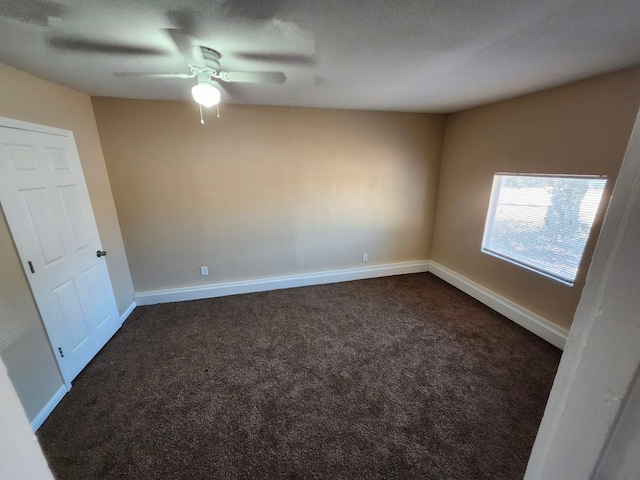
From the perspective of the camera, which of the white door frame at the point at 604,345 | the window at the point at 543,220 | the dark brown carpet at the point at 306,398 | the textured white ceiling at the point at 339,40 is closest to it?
the white door frame at the point at 604,345

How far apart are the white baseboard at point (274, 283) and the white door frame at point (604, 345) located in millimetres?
3382

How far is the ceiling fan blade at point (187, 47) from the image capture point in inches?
55.6

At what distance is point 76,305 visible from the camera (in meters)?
2.25

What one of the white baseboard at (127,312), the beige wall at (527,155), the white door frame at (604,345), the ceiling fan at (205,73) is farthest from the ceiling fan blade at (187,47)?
the beige wall at (527,155)

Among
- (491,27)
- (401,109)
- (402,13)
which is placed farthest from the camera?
(401,109)

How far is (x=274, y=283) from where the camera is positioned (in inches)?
145

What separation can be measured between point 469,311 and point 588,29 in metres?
2.65

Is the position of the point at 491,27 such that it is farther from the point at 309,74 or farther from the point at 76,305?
the point at 76,305

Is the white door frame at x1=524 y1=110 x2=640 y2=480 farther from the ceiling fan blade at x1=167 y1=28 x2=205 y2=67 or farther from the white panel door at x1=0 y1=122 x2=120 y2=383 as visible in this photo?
the white panel door at x1=0 y1=122 x2=120 y2=383

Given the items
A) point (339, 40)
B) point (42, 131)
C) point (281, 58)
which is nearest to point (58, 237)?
point (42, 131)

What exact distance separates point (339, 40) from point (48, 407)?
122 inches

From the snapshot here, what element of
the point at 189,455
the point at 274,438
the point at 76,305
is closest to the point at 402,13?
the point at 274,438

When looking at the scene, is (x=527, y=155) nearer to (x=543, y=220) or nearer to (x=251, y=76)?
(x=543, y=220)

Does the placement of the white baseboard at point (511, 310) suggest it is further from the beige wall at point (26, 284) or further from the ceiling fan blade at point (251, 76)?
the beige wall at point (26, 284)
